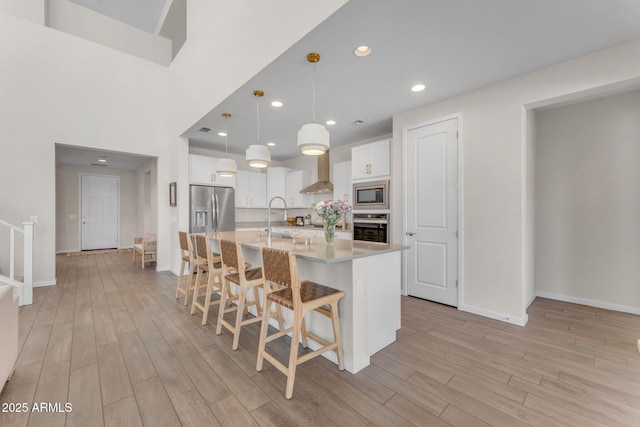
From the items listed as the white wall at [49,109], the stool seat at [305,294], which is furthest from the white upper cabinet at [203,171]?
the stool seat at [305,294]

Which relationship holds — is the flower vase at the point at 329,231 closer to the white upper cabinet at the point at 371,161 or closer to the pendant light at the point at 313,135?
the pendant light at the point at 313,135

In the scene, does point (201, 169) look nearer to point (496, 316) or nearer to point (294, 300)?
point (294, 300)

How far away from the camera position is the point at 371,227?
434 centimetres

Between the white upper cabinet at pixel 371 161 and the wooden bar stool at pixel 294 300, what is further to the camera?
the white upper cabinet at pixel 371 161

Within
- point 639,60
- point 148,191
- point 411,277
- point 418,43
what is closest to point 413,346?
point 411,277

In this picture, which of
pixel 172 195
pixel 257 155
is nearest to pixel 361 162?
pixel 257 155

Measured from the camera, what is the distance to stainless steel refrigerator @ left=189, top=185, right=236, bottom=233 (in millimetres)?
5086

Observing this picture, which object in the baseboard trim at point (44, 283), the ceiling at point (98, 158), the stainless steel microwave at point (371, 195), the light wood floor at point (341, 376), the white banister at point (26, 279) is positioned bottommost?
the light wood floor at point (341, 376)

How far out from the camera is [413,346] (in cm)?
235

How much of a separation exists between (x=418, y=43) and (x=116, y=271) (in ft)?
20.4

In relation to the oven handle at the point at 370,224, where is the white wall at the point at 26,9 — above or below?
above

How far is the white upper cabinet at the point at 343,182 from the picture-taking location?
506cm

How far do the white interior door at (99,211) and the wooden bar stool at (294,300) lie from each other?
8.50m

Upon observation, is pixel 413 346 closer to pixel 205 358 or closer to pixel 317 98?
pixel 205 358
